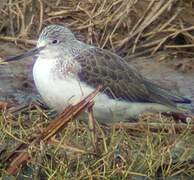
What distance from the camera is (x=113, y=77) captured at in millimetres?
7629

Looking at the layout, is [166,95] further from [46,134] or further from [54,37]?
[46,134]

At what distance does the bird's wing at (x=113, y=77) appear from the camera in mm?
7453

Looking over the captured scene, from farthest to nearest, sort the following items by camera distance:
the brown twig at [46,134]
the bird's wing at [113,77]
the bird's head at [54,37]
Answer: the bird's head at [54,37], the bird's wing at [113,77], the brown twig at [46,134]

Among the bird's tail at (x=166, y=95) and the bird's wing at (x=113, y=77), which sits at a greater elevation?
the bird's wing at (x=113, y=77)

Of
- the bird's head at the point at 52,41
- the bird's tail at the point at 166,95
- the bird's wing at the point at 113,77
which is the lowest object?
the bird's tail at the point at 166,95

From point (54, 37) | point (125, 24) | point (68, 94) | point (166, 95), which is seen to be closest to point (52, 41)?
point (54, 37)

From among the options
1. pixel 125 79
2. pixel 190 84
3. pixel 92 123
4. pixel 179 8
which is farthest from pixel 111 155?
pixel 179 8

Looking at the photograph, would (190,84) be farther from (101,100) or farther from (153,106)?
(101,100)

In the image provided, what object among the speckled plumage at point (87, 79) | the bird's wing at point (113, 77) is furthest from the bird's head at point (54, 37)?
the bird's wing at point (113, 77)

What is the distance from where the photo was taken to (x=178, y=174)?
22.2ft

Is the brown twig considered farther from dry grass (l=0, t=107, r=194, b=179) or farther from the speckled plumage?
the speckled plumage

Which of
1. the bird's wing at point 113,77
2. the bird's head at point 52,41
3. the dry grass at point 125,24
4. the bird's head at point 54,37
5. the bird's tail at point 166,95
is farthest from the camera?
the dry grass at point 125,24

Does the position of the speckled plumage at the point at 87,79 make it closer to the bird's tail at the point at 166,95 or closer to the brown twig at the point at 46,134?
the bird's tail at the point at 166,95

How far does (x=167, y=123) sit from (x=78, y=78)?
0.83 meters
